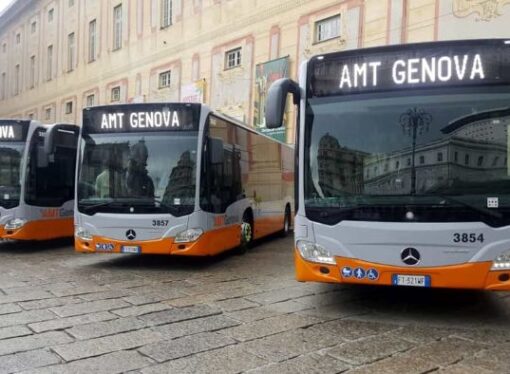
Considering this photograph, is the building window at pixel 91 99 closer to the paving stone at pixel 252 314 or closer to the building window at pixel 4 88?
the building window at pixel 4 88

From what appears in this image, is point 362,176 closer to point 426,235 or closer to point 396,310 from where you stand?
point 426,235

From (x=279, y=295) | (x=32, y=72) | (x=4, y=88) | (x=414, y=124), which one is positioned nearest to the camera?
(x=414, y=124)

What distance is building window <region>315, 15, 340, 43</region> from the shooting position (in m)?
18.5

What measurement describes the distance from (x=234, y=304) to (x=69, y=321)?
1862 millimetres

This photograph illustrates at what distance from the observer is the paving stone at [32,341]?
4867 millimetres

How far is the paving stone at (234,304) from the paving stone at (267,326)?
0.60m

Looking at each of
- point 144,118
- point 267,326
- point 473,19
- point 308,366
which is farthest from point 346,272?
point 473,19

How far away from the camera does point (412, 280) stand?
568 cm

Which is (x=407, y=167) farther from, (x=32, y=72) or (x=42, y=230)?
(x=32, y=72)

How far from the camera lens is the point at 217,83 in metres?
23.7

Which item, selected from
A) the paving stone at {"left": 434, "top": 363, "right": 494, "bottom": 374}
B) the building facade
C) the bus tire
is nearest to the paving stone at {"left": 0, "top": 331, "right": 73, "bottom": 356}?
the paving stone at {"left": 434, "top": 363, "right": 494, "bottom": 374}

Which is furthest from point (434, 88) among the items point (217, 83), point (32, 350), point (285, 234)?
point (217, 83)

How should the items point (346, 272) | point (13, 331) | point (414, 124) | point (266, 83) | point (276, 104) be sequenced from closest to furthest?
point (13, 331) < point (414, 124) < point (346, 272) < point (276, 104) < point (266, 83)

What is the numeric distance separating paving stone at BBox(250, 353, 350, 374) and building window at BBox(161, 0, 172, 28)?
80.4 feet
